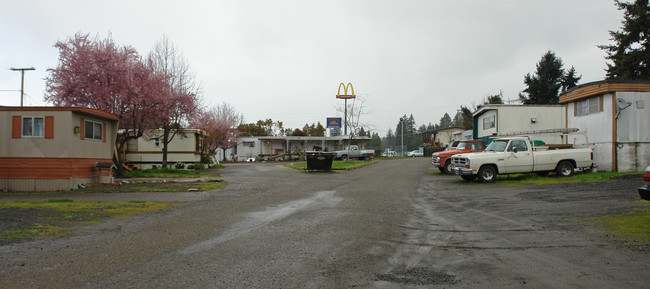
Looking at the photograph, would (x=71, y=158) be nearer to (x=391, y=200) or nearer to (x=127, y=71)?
(x=127, y=71)

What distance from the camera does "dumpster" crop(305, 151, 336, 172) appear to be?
80.9 feet

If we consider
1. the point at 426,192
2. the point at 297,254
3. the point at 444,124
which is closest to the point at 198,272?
the point at 297,254

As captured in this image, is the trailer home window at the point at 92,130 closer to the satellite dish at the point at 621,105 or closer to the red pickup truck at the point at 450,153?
the red pickup truck at the point at 450,153

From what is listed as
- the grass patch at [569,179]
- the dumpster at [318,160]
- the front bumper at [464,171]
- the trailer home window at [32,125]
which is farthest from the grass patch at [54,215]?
the dumpster at [318,160]

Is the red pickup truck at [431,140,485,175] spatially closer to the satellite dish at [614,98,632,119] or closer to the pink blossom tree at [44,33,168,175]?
the satellite dish at [614,98,632,119]

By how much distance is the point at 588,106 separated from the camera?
1822 centimetres

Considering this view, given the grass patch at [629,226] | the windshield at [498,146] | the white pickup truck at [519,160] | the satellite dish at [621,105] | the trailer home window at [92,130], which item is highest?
the satellite dish at [621,105]

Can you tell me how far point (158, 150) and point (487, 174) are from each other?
24.8 m

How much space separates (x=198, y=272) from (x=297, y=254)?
1.37 metres

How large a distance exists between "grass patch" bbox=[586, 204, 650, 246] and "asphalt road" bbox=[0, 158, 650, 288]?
26cm

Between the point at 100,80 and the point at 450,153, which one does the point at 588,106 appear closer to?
the point at 450,153

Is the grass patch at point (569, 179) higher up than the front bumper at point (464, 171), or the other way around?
the front bumper at point (464, 171)

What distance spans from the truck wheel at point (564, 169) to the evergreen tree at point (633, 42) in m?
22.9

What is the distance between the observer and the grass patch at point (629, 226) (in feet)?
19.6
